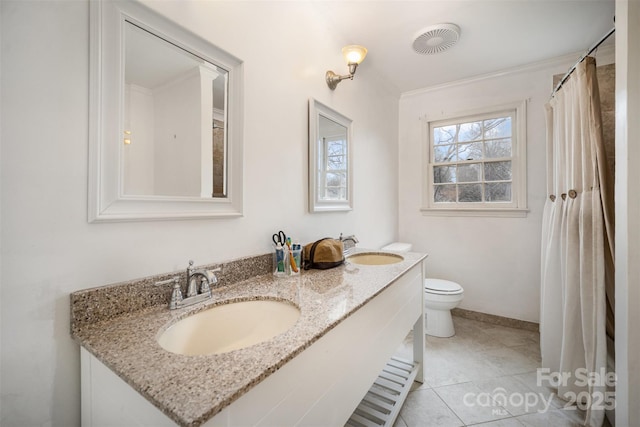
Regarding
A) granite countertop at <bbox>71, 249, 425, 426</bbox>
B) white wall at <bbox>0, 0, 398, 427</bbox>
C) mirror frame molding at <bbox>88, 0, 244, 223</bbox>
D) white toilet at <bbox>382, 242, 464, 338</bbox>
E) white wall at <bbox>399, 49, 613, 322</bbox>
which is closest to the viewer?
granite countertop at <bbox>71, 249, 425, 426</bbox>

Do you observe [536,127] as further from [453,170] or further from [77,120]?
[77,120]

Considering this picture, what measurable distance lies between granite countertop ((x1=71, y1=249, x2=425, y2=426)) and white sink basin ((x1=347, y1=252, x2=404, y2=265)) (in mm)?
721

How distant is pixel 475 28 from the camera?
1.90 meters

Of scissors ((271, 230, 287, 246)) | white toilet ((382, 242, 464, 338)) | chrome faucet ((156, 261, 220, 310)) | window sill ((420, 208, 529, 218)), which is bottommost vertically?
white toilet ((382, 242, 464, 338))

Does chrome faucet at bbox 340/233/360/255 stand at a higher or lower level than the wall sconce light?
lower

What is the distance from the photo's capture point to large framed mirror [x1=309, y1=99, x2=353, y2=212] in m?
1.64

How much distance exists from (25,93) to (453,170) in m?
3.03

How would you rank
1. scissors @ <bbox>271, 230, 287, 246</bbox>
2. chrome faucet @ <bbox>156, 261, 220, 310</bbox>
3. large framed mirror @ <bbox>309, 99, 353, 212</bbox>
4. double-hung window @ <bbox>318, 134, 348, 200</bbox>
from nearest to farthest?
chrome faucet @ <bbox>156, 261, 220, 310</bbox> < scissors @ <bbox>271, 230, 287, 246</bbox> < large framed mirror @ <bbox>309, 99, 353, 212</bbox> < double-hung window @ <bbox>318, 134, 348, 200</bbox>

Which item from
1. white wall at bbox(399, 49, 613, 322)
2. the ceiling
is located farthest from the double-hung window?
white wall at bbox(399, 49, 613, 322)

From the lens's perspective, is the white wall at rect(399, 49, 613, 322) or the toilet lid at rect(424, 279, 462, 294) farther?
the white wall at rect(399, 49, 613, 322)

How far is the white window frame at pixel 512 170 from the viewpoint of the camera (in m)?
2.43

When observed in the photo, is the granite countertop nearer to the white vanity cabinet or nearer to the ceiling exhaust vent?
the white vanity cabinet

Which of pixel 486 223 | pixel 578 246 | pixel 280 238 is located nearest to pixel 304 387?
pixel 280 238

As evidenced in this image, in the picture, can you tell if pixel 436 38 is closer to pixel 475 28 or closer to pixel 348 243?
pixel 475 28
